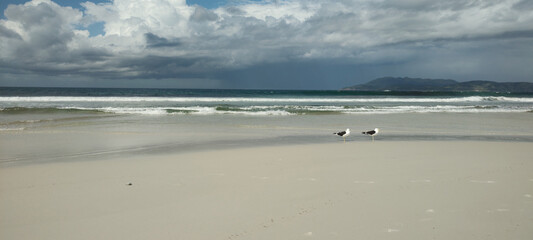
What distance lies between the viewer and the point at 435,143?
33.6 feet

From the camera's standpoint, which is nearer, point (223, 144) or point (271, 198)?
point (271, 198)

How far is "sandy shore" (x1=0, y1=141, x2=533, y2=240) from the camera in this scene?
12.1 ft

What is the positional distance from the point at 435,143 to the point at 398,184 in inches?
221

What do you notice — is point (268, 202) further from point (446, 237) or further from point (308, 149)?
point (308, 149)

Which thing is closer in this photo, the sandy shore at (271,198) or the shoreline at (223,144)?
the sandy shore at (271,198)

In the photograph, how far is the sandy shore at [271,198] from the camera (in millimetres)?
3701

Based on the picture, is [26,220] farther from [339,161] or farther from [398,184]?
[339,161]

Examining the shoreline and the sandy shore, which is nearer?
the sandy shore

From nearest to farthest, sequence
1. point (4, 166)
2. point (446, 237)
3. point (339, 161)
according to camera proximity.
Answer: point (446, 237) < point (4, 166) < point (339, 161)

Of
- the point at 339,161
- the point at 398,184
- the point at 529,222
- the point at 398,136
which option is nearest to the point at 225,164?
the point at 339,161

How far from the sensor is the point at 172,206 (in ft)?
14.5

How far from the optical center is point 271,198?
187 inches

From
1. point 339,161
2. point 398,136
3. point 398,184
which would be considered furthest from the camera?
point 398,136

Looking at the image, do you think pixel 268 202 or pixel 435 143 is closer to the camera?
pixel 268 202
